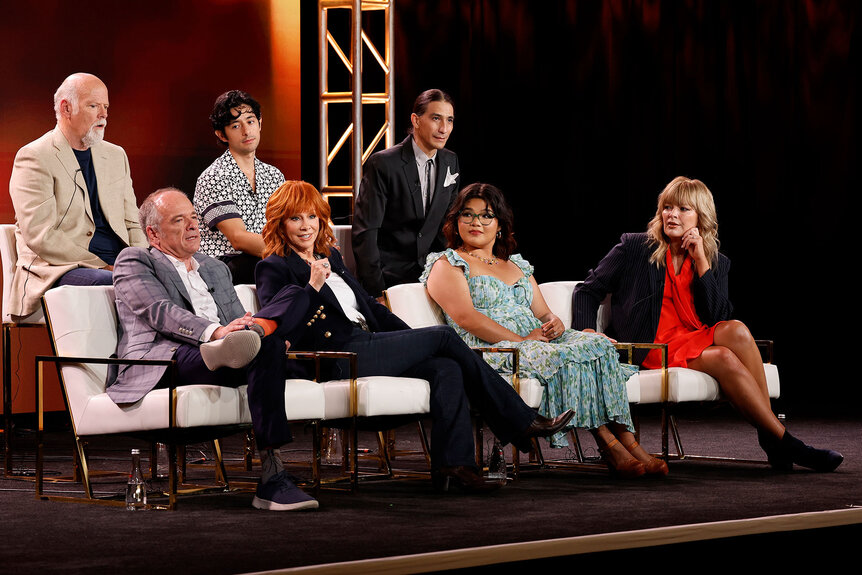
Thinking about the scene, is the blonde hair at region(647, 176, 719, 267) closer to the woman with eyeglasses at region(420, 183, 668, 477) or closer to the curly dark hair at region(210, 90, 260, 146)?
the woman with eyeglasses at region(420, 183, 668, 477)

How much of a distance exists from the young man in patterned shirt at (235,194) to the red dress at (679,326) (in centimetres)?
177

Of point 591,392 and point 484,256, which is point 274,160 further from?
point 591,392

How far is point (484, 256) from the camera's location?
5.34 meters

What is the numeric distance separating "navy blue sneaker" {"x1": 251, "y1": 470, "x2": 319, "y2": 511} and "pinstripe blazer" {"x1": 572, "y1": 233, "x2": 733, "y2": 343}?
189 cm

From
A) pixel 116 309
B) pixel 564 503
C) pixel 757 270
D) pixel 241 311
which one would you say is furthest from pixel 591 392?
pixel 757 270

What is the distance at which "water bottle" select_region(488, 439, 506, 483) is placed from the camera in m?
4.76

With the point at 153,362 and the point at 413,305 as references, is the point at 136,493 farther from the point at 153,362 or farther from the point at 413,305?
the point at 413,305

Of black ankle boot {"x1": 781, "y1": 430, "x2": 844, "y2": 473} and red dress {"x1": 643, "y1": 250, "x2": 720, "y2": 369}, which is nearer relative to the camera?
black ankle boot {"x1": 781, "y1": 430, "x2": 844, "y2": 473}

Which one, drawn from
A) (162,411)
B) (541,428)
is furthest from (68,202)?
(541,428)

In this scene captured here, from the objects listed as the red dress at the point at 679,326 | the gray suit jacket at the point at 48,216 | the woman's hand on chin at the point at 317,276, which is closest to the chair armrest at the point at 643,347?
the red dress at the point at 679,326

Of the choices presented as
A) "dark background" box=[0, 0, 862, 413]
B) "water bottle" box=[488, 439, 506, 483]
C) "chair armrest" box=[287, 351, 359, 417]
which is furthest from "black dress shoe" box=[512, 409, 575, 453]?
"dark background" box=[0, 0, 862, 413]

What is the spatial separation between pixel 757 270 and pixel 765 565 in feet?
15.2

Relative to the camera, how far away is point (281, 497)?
406cm

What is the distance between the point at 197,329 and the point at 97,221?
1542mm
